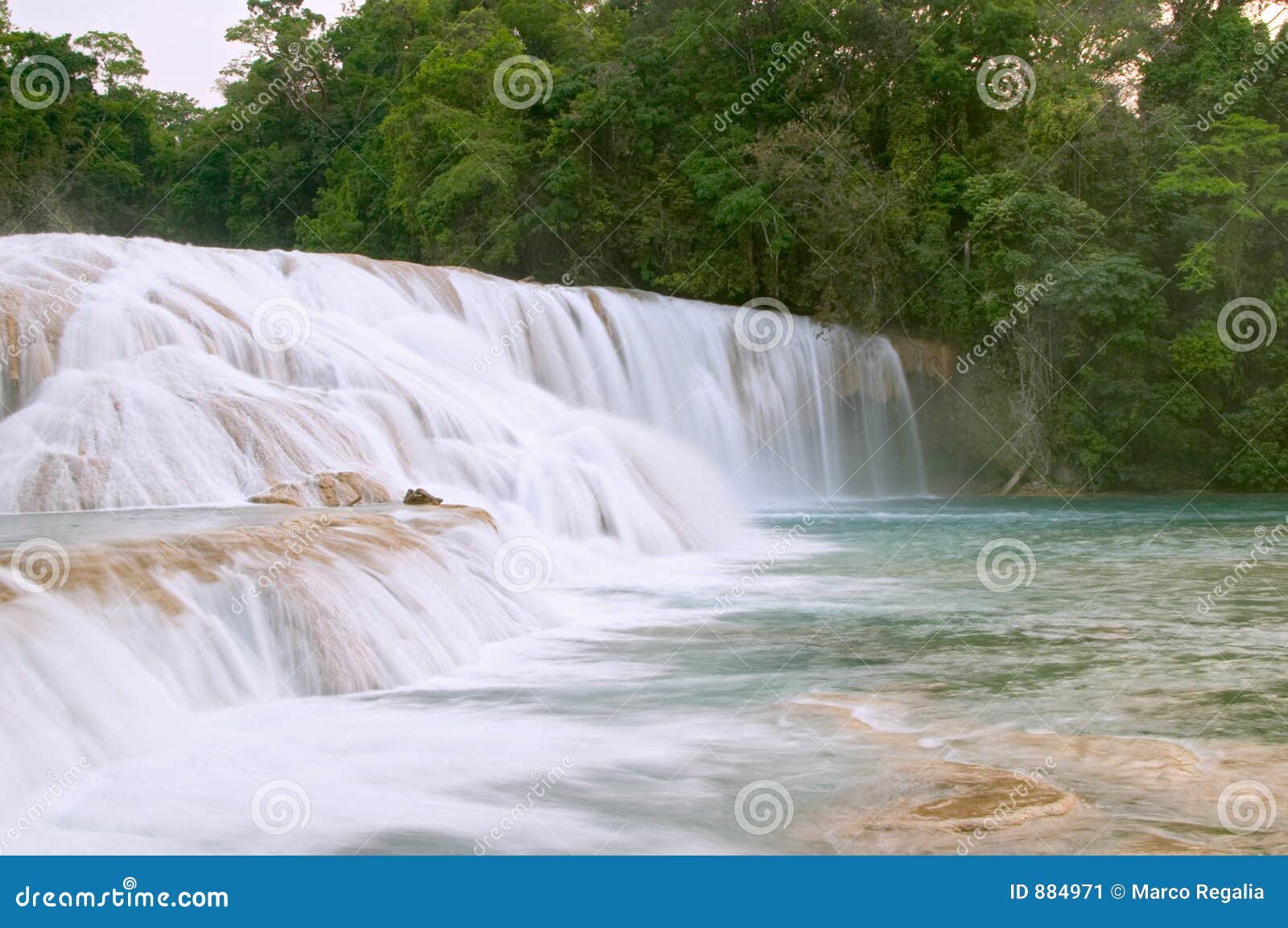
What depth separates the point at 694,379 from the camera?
21.3 m

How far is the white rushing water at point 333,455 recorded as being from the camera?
6.62 m

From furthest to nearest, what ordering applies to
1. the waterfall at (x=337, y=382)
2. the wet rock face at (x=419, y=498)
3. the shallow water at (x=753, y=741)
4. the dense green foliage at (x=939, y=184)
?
1. the dense green foliage at (x=939, y=184)
2. the waterfall at (x=337, y=382)
3. the wet rock face at (x=419, y=498)
4. the shallow water at (x=753, y=741)

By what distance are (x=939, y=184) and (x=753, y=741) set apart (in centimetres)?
2012

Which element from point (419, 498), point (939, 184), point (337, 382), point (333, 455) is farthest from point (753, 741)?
point (939, 184)

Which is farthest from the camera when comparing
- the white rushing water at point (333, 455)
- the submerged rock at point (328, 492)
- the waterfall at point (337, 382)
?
the waterfall at point (337, 382)

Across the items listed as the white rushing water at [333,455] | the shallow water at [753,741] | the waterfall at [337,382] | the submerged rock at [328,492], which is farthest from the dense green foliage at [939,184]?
the submerged rock at [328,492]

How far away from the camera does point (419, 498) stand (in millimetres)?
11055

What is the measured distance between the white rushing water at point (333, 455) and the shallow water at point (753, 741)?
0.85 ft

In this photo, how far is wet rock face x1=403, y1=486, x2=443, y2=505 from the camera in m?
11.0

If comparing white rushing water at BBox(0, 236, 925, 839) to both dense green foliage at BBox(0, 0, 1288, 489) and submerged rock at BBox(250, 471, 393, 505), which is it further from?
dense green foliage at BBox(0, 0, 1288, 489)

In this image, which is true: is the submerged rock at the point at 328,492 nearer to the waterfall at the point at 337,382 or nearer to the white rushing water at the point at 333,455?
the white rushing water at the point at 333,455

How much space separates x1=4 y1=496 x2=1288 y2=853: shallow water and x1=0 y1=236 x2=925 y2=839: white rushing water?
26 cm

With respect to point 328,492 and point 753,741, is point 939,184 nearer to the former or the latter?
point 328,492

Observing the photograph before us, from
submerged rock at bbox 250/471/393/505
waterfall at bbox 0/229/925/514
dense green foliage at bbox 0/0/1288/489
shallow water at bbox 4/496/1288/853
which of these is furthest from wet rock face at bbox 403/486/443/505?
dense green foliage at bbox 0/0/1288/489
